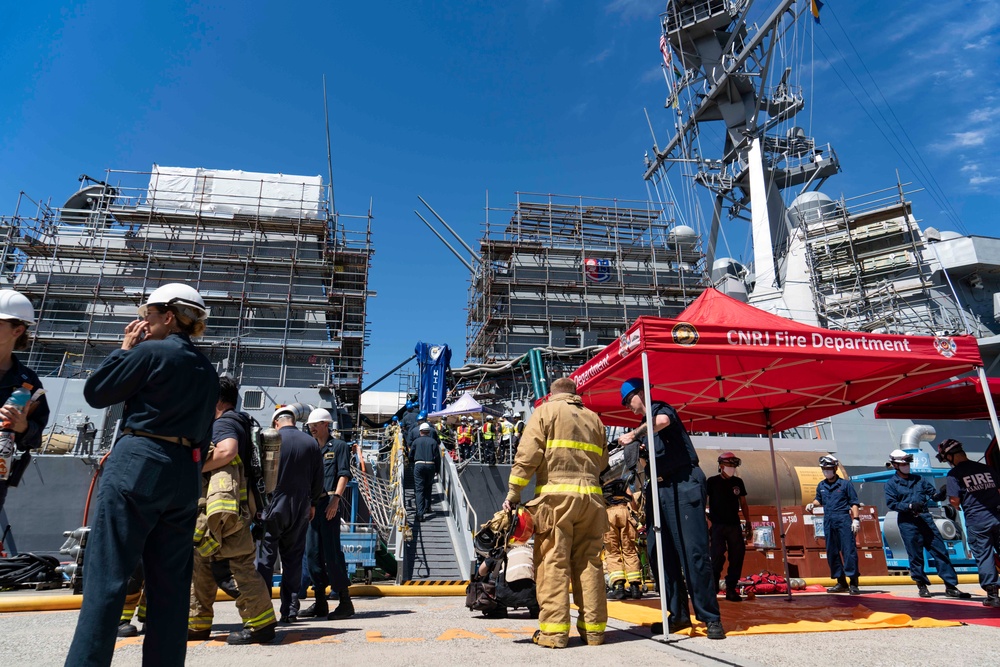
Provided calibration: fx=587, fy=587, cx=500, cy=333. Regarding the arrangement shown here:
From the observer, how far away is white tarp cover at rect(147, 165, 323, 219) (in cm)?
3127

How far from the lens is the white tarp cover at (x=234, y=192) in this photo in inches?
1231

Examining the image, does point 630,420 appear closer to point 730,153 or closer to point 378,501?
point 378,501

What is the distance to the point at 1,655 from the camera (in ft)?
10.4

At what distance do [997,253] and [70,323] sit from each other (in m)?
41.1

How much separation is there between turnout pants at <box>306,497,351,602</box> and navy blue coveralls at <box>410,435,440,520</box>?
5.91 m

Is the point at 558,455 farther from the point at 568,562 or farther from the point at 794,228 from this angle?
the point at 794,228

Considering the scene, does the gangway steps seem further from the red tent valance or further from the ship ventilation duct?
the ship ventilation duct

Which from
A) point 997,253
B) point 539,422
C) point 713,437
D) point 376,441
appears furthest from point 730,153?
point 539,422

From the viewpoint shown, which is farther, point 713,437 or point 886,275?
point 886,275

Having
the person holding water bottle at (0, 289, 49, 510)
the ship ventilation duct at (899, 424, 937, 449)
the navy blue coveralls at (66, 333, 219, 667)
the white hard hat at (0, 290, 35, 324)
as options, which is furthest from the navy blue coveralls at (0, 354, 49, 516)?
the ship ventilation duct at (899, 424, 937, 449)

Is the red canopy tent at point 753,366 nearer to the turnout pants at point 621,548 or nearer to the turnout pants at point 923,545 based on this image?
the turnout pants at point 621,548

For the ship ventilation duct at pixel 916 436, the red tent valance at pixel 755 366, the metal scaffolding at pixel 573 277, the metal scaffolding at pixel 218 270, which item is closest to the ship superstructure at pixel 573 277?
the metal scaffolding at pixel 573 277

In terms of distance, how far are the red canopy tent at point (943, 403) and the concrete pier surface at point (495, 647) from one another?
320 centimetres

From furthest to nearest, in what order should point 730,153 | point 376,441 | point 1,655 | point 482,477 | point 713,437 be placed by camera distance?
point 730,153 < point 376,441 < point 713,437 < point 482,477 < point 1,655
